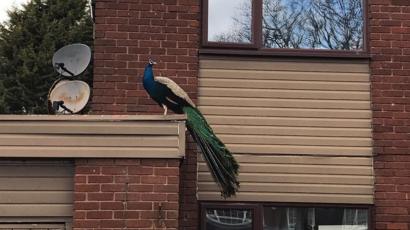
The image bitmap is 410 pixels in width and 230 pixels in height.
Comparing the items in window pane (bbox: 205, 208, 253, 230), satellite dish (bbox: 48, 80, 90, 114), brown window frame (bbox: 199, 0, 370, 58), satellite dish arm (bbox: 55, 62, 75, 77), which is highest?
brown window frame (bbox: 199, 0, 370, 58)

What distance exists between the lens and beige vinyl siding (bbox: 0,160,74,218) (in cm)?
563

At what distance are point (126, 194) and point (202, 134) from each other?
2.99 feet

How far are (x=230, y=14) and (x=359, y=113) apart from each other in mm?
1808

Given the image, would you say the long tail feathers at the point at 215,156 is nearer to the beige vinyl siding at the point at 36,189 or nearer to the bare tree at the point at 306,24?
the beige vinyl siding at the point at 36,189

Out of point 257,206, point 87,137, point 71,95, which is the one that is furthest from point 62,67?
point 257,206

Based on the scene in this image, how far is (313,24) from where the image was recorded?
754cm

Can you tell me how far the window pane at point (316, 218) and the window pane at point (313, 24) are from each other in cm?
181

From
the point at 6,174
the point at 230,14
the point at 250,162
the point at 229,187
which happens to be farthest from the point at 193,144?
the point at 6,174

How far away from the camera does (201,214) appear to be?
22.5 feet

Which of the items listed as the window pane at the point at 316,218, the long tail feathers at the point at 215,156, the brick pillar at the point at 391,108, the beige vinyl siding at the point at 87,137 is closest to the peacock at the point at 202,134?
the long tail feathers at the point at 215,156

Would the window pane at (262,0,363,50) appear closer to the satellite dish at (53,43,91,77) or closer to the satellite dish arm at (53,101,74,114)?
the satellite dish at (53,43,91,77)

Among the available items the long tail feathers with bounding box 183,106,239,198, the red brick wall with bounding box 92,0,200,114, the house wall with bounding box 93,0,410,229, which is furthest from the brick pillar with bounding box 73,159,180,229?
the red brick wall with bounding box 92,0,200,114

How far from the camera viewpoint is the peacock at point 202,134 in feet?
19.5

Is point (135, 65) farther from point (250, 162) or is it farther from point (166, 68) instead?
point (250, 162)
